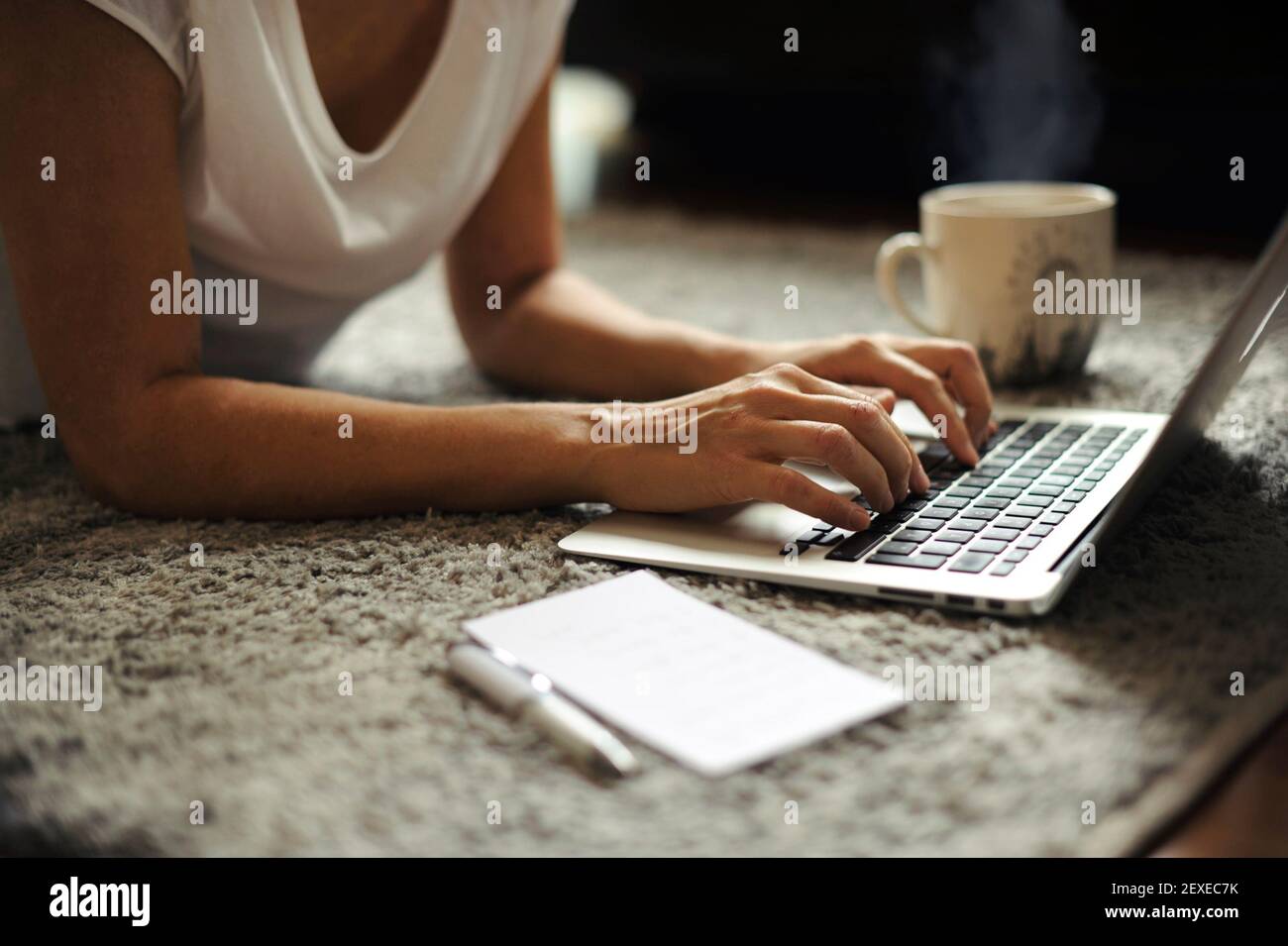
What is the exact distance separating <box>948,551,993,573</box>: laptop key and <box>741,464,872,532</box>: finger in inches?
2.1

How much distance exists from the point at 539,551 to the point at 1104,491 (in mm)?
308

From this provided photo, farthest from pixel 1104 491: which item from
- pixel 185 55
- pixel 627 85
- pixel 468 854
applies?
pixel 627 85

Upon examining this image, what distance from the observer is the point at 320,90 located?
81 cm

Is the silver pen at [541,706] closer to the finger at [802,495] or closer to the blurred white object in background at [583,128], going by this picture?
the finger at [802,495]

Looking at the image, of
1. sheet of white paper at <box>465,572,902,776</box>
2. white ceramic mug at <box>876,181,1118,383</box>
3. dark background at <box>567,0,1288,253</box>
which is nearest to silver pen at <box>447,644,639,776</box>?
sheet of white paper at <box>465,572,902,776</box>

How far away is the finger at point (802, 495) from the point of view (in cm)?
57

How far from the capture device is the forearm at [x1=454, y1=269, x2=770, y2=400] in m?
0.84

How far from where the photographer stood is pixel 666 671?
0.47 metres

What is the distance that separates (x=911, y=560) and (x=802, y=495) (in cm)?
6

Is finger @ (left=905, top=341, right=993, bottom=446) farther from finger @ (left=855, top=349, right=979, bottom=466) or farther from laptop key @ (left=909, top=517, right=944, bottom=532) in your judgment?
laptop key @ (left=909, top=517, right=944, bottom=532)

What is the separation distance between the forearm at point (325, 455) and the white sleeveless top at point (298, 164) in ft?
0.35

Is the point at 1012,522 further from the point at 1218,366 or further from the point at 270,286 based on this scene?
the point at 270,286

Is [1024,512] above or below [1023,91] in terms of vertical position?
below

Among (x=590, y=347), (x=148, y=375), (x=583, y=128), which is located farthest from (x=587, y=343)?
(x=583, y=128)
